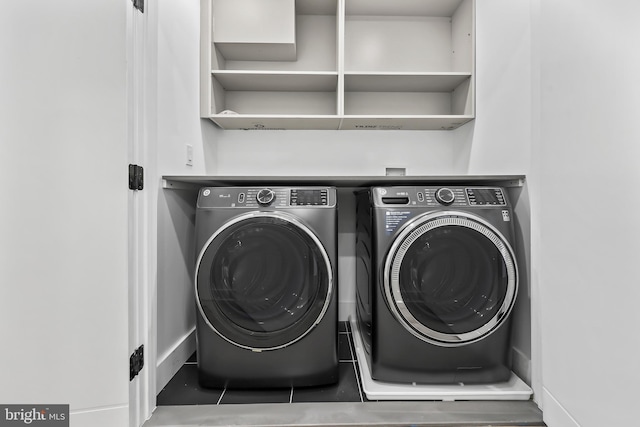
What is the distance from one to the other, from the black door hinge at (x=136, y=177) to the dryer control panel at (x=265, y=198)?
0.24m

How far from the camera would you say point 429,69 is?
222 centimetres

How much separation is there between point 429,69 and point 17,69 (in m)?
2.14

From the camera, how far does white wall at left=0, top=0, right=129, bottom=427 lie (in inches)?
42.7

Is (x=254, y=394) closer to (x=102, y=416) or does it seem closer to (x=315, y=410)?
(x=315, y=410)

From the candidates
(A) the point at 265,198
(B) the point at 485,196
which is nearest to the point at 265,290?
(A) the point at 265,198

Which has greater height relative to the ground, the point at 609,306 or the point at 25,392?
the point at 609,306

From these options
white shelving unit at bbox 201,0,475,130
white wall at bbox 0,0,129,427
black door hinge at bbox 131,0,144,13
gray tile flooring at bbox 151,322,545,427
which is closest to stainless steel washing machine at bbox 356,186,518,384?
gray tile flooring at bbox 151,322,545,427

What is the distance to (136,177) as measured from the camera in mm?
1177

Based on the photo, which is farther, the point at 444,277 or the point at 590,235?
the point at 444,277

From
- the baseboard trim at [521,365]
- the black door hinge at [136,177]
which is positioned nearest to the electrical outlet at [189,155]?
the black door hinge at [136,177]

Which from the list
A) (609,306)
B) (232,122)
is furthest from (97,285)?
(609,306)

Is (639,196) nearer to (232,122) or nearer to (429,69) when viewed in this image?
(429,69)

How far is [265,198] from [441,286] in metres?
0.81

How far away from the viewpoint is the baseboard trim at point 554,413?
106cm
